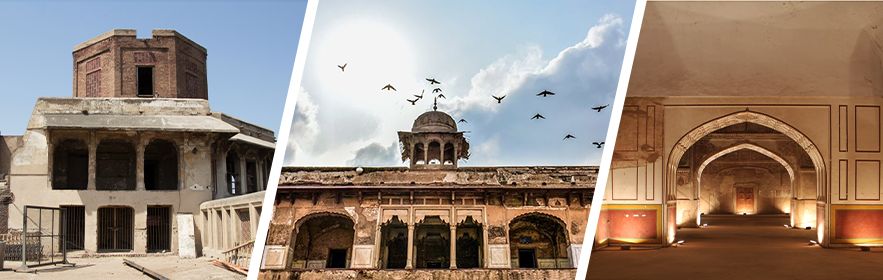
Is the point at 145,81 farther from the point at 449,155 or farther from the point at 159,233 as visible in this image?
the point at 449,155

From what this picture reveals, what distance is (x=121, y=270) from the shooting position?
859 cm

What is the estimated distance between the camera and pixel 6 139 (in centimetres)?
963

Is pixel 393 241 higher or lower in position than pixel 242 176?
lower

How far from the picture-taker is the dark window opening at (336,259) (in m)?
7.15

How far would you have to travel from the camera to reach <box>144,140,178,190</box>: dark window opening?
10.2 meters

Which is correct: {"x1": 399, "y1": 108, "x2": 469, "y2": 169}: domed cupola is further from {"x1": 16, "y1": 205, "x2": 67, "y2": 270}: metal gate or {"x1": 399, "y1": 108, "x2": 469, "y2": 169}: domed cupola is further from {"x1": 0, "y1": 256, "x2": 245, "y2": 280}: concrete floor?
{"x1": 16, "y1": 205, "x2": 67, "y2": 270}: metal gate

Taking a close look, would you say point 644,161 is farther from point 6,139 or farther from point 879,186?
point 6,139

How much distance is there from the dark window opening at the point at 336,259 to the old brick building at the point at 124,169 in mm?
2487

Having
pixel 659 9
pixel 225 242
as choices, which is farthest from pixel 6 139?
pixel 659 9

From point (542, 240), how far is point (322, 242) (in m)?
2.52

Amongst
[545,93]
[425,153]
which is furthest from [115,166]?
[545,93]

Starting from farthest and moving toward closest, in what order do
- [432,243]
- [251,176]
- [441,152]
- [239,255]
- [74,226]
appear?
[251,176] < [74,226] < [441,152] < [432,243] < [239,255]

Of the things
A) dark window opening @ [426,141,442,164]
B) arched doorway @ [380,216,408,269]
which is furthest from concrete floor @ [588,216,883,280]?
dark window opening @ [426,141,442,164]

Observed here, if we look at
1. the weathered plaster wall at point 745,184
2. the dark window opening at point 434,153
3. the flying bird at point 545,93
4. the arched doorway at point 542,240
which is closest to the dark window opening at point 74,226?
the dark window opening at point 434,153
